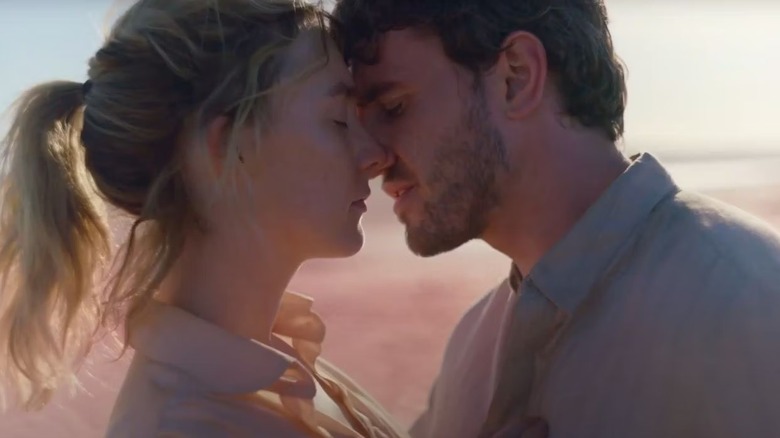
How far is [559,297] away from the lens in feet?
5.61

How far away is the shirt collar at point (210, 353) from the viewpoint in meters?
1.55

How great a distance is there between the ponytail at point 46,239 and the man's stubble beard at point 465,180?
0.57 metres

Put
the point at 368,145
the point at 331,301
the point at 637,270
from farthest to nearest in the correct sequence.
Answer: the point at 331,301
the point at 368,145
the point at 637,270

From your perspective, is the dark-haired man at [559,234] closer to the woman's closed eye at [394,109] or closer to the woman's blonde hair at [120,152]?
the woman's closed eye at [394,109]

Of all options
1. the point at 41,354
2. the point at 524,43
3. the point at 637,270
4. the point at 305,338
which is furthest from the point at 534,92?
the point at 41,354

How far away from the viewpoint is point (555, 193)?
1.89 metres

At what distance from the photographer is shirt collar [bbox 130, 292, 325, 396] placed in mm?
1555

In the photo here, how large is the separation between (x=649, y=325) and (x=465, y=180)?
17.5 inches

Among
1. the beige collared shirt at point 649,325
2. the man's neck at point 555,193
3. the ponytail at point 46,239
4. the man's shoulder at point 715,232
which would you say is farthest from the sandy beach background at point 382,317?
the man's shoulder at point 715,232

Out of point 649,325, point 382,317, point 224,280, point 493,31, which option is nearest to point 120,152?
point 224,280

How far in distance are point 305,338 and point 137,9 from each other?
0.62m

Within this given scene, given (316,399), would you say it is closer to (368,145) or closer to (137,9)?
(368,145)

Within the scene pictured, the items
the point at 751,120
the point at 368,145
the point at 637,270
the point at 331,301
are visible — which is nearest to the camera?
the point at 637,270

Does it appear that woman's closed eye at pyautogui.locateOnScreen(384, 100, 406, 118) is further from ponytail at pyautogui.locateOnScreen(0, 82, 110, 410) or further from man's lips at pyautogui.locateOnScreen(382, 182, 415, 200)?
ponytail at pyautogui.locateOnScreen(0, 82, 110, 410)
